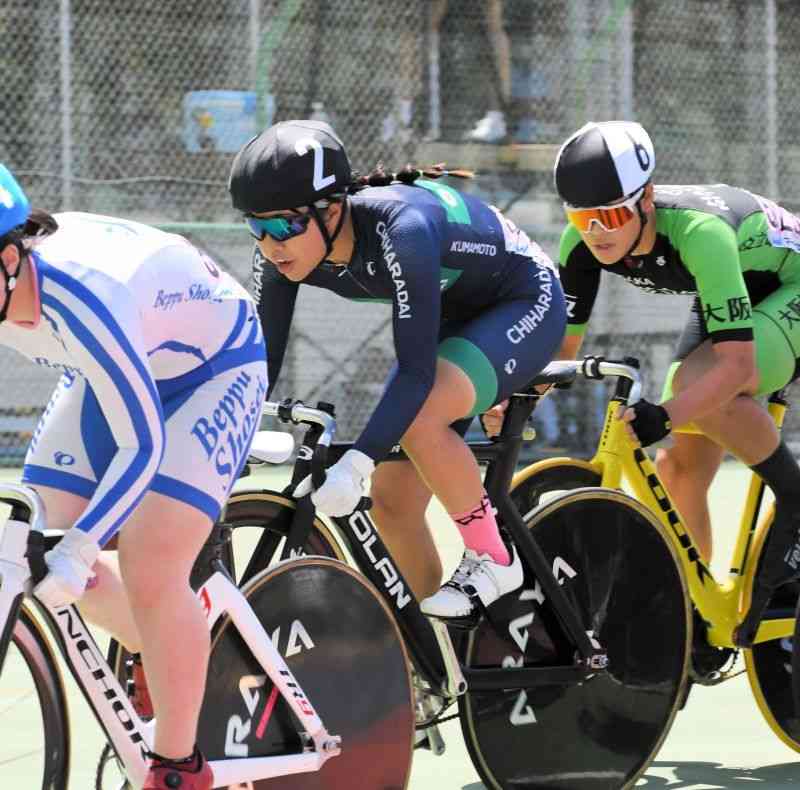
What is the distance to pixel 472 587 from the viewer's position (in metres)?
4.27

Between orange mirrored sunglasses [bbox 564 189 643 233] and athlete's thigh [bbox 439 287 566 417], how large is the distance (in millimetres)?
386

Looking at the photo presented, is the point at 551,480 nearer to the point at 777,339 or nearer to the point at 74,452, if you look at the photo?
the point at 777,339

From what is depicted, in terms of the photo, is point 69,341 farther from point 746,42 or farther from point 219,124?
point 746,42

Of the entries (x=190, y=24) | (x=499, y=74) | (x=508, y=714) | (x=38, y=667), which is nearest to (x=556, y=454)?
(x=499, y=74)

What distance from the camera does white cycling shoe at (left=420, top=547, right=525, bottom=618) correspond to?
13.8ft

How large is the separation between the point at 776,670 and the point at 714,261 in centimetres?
114

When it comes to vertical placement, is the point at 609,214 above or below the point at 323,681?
→ above

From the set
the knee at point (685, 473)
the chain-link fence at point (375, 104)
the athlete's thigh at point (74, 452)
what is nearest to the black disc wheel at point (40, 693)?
the athlete's thigh at point (74, 452)

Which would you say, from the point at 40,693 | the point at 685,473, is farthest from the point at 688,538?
the point at 40,693

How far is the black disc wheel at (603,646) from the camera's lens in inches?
175

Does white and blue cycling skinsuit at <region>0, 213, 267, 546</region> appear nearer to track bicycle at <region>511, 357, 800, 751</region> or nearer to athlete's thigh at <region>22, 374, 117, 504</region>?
athlete's thigh at <region>22, 374, 117, 504</region>

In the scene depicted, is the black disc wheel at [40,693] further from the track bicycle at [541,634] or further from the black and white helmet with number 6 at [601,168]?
the black and white helmet with number 6 at [601,168]

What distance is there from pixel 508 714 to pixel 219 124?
7219mm

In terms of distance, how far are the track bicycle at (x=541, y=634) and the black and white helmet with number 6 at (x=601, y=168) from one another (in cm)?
49
